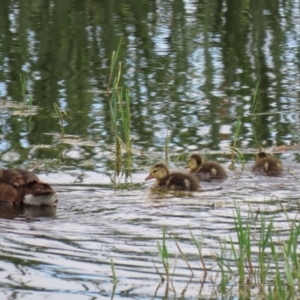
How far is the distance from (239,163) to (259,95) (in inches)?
88.2

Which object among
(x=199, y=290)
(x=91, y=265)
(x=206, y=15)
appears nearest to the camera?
(x=199, y=290)

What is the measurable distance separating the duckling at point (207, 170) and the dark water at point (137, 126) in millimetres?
96

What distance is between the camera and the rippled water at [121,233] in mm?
4711

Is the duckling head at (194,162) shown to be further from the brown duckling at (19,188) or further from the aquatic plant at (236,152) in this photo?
the brown duckling at (19,188)

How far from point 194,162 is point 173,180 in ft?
1.33

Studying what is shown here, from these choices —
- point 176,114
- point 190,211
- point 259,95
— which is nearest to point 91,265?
point 190,211

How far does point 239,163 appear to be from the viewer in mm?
7535

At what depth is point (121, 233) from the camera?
5613 mm

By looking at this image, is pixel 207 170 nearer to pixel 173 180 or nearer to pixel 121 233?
pixel 173 180

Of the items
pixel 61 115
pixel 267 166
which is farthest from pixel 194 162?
pixel 61 115

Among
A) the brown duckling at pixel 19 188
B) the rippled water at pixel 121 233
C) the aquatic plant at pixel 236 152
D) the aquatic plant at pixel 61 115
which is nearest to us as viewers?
the rippled water at pixel 121 233

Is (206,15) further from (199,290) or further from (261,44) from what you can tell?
(199,290)

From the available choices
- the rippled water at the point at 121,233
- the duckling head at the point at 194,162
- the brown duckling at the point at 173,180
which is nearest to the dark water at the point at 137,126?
the rippled water at the point at 121,233

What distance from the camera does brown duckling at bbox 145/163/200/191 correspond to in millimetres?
6777
